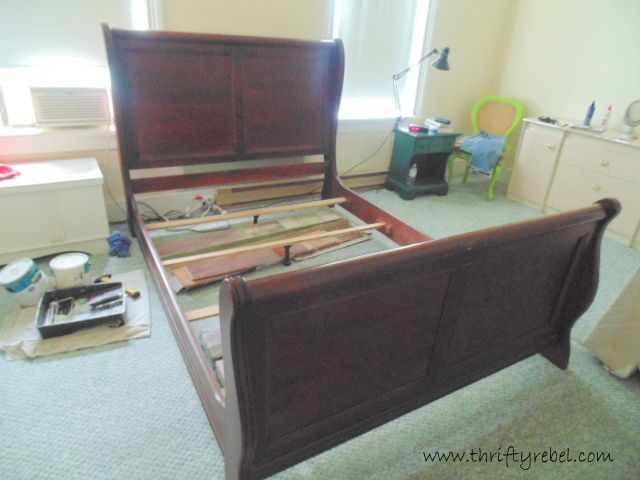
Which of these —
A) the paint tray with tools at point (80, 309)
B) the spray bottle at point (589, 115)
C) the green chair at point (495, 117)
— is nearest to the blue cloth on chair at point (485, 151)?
the green chair at point (495, 117)

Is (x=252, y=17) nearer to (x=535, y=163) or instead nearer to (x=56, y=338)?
(x=56, y=338)

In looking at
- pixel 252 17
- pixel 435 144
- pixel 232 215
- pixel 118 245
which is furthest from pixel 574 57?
pixel 118 245

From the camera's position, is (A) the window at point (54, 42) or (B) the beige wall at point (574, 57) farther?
(B) the beige wall at point (574, 57)

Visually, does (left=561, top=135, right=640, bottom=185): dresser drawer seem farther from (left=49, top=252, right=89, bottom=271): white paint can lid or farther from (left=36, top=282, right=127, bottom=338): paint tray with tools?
(left=49, top=252, right=89, bottom=271): white paint can lid

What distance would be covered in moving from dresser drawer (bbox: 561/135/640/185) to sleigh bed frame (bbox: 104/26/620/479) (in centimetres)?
180

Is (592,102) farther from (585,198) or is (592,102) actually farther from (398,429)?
(398,429)

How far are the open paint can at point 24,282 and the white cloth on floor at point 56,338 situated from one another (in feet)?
0.17

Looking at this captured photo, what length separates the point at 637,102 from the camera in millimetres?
3105

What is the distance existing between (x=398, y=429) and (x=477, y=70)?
3669 mm

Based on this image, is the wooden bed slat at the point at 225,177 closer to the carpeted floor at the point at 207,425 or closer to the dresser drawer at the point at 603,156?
the carpeted floor at the point at 207,425

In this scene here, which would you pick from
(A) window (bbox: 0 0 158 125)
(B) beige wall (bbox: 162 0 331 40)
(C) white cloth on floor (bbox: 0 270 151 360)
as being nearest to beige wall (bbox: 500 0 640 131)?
(B) beige wall (bbox: 162 0 331 40)

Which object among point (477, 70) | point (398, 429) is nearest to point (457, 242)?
point (398, 429)

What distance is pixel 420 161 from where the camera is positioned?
146 inches

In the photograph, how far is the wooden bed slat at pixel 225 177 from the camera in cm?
255
